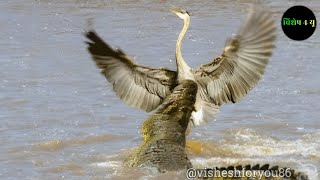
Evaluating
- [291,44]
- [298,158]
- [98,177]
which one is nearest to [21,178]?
[98,177]

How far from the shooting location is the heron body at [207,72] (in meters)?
8.20

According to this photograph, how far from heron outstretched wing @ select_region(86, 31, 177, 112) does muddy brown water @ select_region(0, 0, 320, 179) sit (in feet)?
2.14

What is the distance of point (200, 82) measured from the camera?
828cm

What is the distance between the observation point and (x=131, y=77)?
8.39 meters

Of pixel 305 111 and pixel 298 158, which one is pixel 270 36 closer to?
pixel 298 158

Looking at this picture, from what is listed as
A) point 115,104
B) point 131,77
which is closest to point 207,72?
point 131,77

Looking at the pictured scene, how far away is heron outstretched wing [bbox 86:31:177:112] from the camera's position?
8.28 meters

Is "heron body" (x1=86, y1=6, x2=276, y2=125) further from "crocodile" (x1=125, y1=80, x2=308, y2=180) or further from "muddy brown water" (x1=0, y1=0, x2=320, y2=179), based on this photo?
"muddy brown water" (x1=0, y1=0, x2=320, y2=179)

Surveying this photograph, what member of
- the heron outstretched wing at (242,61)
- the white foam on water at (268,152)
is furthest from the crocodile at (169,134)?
the white foam on water at (268,152)

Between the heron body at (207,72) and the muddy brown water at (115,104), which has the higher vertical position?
the heron body at (207,72)

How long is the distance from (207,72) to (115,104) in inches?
112

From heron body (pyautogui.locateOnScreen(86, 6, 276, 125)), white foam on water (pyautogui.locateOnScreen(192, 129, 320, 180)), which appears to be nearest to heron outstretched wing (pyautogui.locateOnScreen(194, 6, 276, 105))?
heron body (pyautogui.locateOnScreen(86, 6, 276, 125))

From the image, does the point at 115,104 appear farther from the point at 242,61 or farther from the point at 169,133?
the point at 169,133

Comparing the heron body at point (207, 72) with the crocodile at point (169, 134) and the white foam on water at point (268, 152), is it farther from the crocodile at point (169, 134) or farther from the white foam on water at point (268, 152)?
the white foam on water at point (268, 152)
